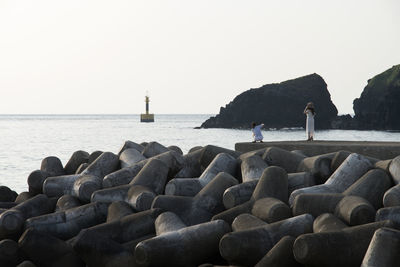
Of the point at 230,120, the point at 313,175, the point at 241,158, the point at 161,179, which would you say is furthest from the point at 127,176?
the point at 230,120

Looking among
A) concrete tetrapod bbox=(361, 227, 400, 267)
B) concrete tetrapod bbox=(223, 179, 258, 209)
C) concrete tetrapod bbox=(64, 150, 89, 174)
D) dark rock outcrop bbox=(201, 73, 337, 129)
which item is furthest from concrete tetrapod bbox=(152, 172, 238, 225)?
dark rock outcrop bbox=(201, 73, 337, 129)

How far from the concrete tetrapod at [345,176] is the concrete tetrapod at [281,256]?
1.40 meters

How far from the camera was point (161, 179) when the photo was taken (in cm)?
746

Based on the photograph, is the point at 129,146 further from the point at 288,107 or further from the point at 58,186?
the point at 288,107

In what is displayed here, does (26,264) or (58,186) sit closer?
(26,264)

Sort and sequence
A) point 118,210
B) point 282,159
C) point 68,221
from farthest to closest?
1. point 282,159
2. point 68,221
3. point 118,210

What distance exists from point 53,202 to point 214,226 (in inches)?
107

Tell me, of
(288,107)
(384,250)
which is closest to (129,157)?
(384,250)

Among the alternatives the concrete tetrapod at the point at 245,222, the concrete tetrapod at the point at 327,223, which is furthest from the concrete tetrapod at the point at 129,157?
the concrete tetrapod at the point at 327,223

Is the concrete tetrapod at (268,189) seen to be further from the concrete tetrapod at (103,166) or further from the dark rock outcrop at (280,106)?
the dark rock outcrop at (280,106)

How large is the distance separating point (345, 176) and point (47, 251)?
2915mm

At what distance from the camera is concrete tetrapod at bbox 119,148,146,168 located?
8500mm

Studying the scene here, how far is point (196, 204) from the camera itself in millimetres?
6605

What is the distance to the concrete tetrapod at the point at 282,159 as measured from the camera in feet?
25.3
